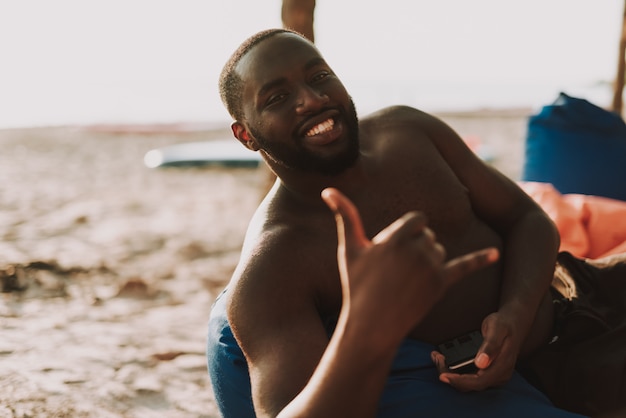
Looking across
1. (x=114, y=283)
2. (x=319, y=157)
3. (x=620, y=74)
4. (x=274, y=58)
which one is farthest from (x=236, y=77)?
(x=620, y=74)

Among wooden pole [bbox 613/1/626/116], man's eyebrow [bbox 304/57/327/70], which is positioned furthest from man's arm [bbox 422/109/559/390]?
wooden pole [bbox 613/1/626/116]

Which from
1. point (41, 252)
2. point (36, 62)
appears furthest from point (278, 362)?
point (36, 62)

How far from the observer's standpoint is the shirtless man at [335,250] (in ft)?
4.98

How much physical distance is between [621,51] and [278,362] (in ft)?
17.4

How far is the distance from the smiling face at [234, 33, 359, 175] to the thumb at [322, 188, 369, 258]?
2.15 feet

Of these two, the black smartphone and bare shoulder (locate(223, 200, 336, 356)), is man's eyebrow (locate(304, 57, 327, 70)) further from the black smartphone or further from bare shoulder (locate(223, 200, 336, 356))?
the black smartphone

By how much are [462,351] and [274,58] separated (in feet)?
3.06

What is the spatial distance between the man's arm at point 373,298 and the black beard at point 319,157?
643 mm

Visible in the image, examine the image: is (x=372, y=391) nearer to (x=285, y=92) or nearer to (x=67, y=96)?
(x=285, y=92)

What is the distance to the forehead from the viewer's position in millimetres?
1798

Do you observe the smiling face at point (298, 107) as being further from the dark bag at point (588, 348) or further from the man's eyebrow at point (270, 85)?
the dark bag at point (588, 348)

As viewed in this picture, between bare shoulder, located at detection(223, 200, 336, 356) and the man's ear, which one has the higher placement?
the man's ear

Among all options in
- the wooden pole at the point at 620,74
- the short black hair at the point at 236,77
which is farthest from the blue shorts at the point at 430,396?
the wooden pole at the point at 620,74

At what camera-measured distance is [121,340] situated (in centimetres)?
326
